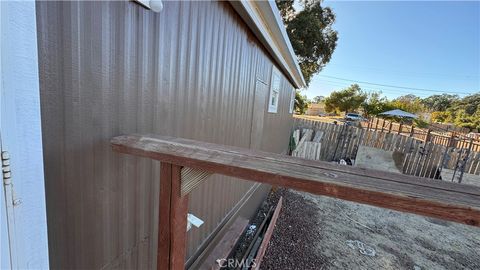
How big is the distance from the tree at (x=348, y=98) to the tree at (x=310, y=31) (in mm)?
22793

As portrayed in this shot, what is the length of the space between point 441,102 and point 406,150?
57205mm

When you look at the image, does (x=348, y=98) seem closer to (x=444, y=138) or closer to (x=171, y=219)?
(x=444, y=138)

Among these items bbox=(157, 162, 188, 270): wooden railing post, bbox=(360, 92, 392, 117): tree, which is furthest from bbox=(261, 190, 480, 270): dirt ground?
bbox=(360, 92, 392, 117): tree

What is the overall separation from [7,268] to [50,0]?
845 mm

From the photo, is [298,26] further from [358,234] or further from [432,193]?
[432,193]

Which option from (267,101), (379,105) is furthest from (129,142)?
(379,105)

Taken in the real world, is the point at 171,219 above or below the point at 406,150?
above

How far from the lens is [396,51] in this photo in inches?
1310

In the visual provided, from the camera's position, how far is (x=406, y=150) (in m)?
8.12

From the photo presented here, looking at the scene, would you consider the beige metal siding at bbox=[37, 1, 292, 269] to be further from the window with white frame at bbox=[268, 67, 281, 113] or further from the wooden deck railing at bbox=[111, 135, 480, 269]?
the window with white frame at bbox=[268, 67, 281, 113]

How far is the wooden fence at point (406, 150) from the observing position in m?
7.03

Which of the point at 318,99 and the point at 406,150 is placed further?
the point at 318,99

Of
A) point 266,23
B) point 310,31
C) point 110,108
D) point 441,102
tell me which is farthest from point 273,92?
point 441,102

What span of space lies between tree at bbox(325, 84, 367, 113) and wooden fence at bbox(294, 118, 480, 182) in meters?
27.3
